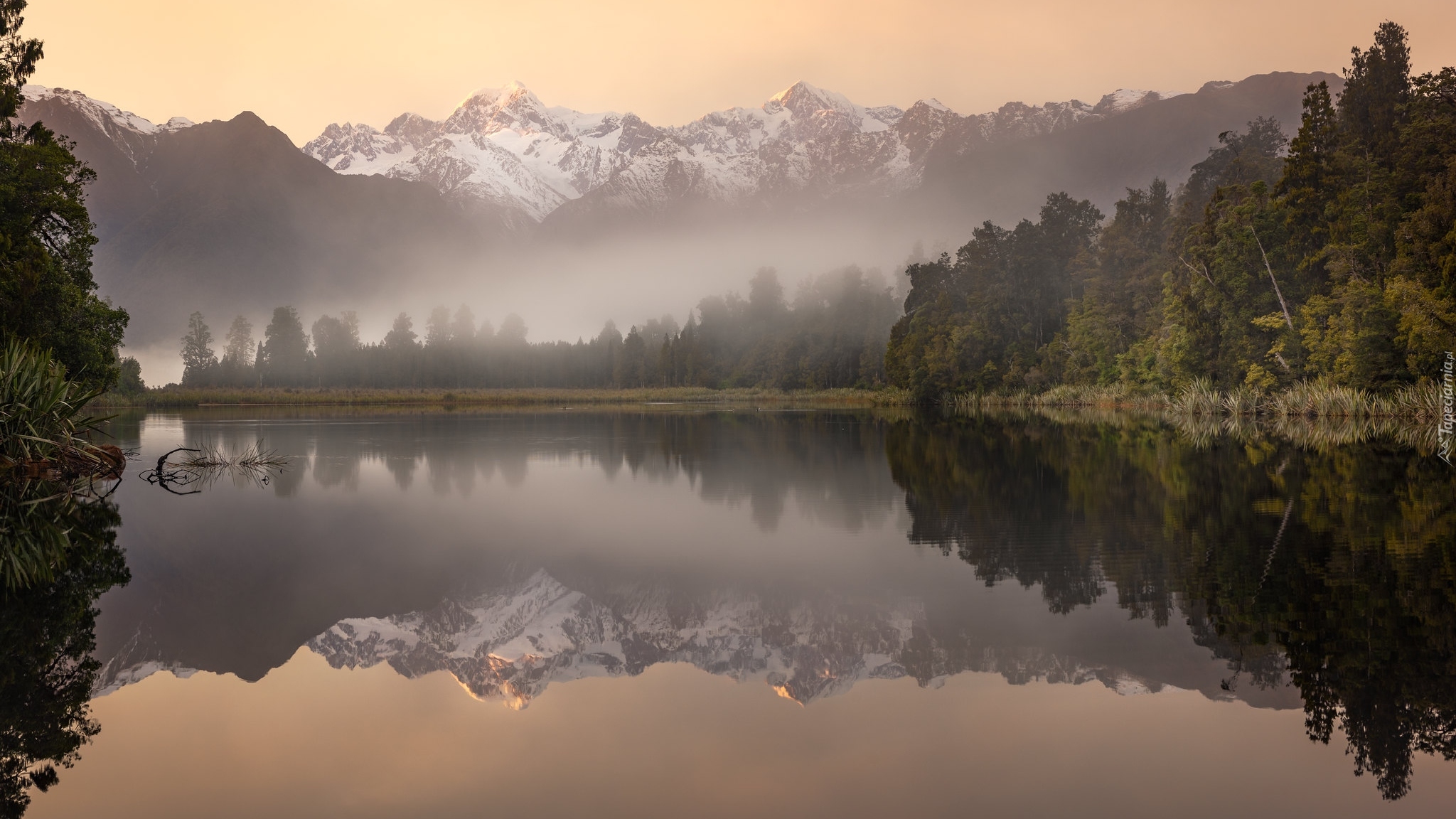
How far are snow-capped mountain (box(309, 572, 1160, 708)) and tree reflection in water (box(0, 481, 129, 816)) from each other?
2.44 meters

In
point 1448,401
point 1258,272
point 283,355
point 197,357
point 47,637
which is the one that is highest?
point 197,357

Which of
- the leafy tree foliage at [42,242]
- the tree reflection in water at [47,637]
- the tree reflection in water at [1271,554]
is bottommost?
the tree reflection in water at [1271,554]

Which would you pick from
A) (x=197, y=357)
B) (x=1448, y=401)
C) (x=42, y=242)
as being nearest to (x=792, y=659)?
(x=42, y=242)

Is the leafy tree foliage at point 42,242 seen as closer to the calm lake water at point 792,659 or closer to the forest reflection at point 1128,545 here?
the forest reflection at point 1128,545

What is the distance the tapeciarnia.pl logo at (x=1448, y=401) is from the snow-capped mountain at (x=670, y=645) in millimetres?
33322

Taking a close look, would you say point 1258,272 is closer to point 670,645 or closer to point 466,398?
point 670,645

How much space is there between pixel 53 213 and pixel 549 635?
31702 mm

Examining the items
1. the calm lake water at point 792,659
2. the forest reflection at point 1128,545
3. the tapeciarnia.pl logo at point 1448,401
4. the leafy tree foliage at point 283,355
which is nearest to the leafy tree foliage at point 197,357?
the leafy tree foliage at point 283,355

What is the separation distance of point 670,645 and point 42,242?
3365 centimetres

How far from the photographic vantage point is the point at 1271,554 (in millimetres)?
13609

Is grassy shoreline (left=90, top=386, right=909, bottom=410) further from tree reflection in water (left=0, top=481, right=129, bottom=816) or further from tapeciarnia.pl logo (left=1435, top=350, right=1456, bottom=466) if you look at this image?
tree reflection in water (left=0, top=481, right=129, bottom=816)

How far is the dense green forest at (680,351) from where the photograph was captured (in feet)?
481

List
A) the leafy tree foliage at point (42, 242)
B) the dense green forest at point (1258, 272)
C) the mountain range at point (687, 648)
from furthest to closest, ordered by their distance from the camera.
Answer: the dense green forest at point (1258, 272) → the leafy tree foliage at point (42, 242) → the mountain range at point (687, 648)

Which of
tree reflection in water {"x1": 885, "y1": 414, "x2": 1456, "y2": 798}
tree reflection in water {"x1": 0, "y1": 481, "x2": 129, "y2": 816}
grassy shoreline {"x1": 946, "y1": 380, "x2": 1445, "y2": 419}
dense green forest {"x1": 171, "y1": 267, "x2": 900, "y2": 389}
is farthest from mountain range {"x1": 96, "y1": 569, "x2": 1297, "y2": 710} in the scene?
dense green forest {"x1": 171, "y1": 267, "x2": 900, "y2": 389}
